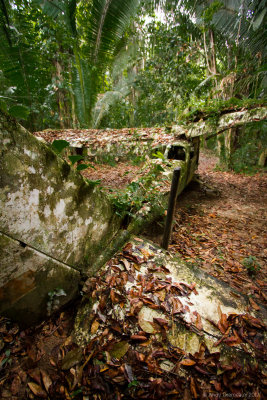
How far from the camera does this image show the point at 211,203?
5379mm

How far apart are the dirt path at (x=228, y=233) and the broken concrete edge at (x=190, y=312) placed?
1.14 feet

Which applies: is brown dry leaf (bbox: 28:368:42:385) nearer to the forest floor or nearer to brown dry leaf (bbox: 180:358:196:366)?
the forest floor

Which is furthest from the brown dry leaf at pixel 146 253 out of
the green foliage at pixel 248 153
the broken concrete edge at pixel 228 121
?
the green foliage at pixel 248 153

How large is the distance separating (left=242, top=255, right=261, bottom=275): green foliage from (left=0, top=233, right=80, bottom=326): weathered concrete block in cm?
269

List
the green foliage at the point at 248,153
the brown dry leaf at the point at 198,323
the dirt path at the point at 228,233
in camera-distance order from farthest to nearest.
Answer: the green foliage at the point at 248,153 → the dirt path at the point at 228,233 → the brown dry leaf at the point at 198,323

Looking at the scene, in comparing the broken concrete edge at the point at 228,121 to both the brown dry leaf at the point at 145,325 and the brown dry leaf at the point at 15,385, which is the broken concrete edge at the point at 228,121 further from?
the brown dry leaf at the point at 15,385

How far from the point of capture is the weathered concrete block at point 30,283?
1.30m

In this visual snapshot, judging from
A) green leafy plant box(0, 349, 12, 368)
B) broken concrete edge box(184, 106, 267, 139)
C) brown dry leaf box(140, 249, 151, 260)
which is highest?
broken concrete edge box(184, 106, 267, 139)

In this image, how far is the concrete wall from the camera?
122cm

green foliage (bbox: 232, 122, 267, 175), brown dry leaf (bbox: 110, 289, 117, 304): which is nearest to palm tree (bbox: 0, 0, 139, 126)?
brown dry leaf (bbox: 110, 289, 117, 304)

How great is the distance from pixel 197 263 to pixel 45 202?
2.57 meters

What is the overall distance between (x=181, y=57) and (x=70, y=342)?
9367 mm

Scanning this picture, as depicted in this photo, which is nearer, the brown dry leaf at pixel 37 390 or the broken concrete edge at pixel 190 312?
the brown dry leaf at pixel 37 390

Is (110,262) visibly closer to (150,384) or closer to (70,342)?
(70,342)
